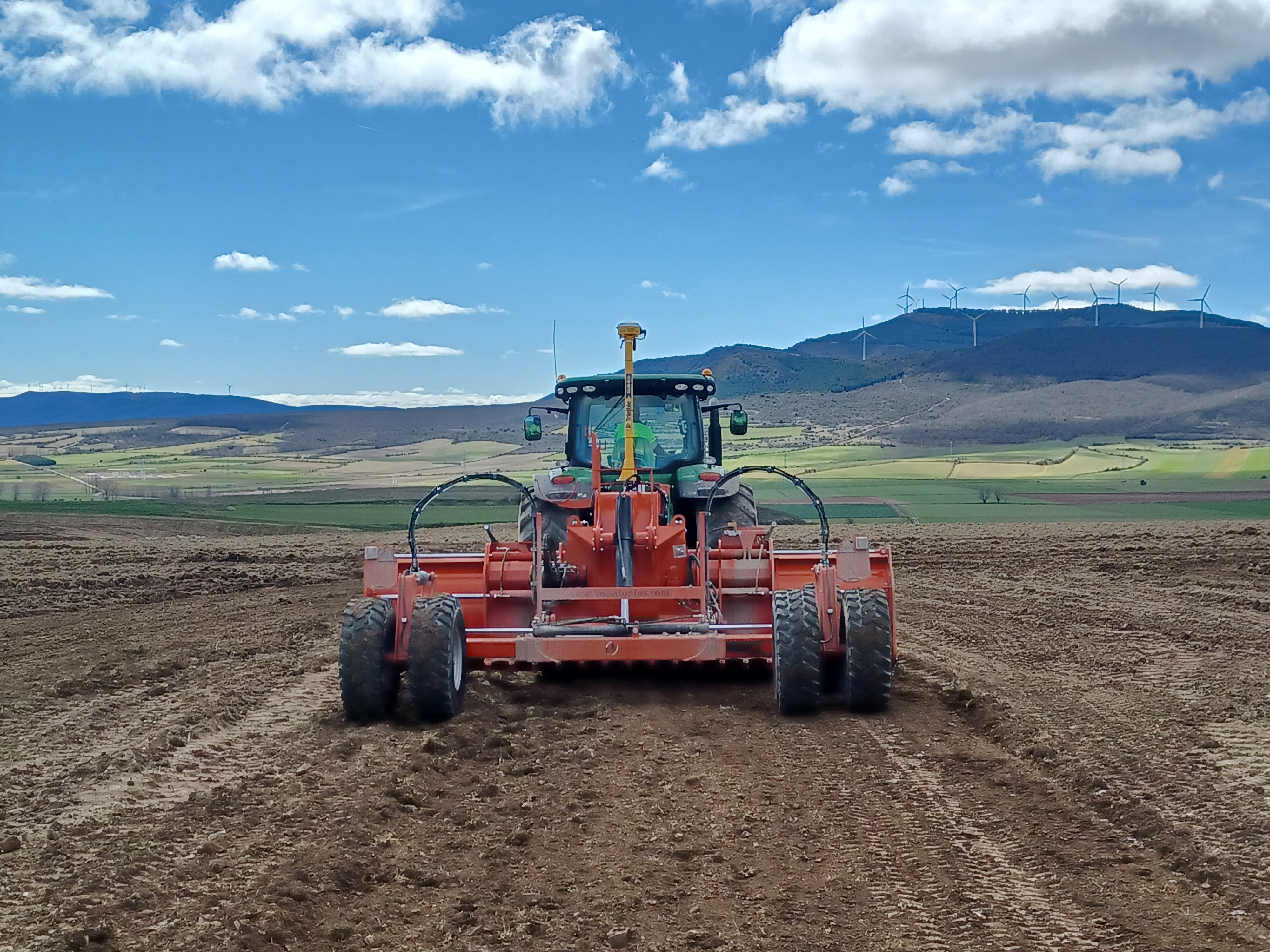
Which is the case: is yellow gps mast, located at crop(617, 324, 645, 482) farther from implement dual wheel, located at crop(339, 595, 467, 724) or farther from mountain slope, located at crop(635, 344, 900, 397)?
mountain slope, located at crop(635, 344, 900, 397)

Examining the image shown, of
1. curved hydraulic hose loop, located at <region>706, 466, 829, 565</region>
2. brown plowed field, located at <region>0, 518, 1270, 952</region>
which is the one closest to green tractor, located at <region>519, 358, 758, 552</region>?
curved hydraulic hose loop, located at <region>706, 466, 829, 565</region>

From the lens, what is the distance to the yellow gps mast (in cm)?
1038

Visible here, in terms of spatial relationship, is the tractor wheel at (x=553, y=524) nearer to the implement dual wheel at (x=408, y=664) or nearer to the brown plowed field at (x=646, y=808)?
the brown plowed field at (x=646, y=808)

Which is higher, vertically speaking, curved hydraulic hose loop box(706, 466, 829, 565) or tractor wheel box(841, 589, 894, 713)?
curved hydraulic hose loop box(706, 466, 829, 565)

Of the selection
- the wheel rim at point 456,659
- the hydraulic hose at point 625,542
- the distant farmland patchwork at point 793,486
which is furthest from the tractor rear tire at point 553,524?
the distant farmland patchwork at point 793,486

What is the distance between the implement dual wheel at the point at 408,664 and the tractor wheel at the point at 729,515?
3.24 meters

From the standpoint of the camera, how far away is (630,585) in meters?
9.41

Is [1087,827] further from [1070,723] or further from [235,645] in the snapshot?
[235,645]

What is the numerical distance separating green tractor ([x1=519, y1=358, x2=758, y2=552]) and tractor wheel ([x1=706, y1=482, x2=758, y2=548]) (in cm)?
1

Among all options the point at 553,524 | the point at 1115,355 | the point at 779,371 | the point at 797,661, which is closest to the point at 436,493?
the point at 553,524

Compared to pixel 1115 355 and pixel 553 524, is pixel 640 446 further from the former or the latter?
pixel 1115 355

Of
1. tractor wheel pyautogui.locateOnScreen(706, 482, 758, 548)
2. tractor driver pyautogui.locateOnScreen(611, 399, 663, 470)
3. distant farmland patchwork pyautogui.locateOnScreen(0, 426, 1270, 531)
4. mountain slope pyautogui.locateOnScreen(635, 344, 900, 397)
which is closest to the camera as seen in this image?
tractor wheel pyautogui.locateOnScreen(706, 482, 758, 548)

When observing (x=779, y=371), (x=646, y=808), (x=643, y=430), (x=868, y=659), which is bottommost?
(x=646, y=808)

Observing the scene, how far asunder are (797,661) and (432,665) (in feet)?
8.18
